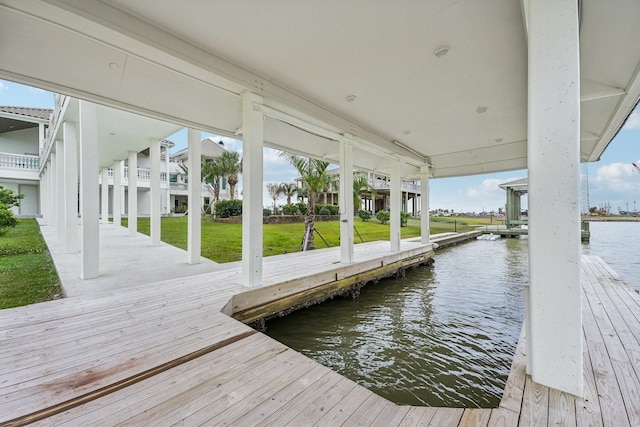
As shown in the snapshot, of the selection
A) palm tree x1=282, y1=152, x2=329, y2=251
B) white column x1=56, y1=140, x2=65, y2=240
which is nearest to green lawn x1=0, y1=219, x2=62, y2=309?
white column x1=56, y1=140, x2=65, y2=240

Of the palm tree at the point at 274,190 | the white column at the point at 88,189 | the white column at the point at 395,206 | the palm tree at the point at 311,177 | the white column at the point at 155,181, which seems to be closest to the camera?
the white column at the point at 88,189

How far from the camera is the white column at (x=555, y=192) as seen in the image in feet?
5.40

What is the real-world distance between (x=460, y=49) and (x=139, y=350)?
4423 millimetres

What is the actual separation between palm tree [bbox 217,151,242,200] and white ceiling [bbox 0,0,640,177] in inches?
582

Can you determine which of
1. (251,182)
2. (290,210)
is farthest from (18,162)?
(251,182)

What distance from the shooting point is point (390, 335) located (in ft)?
12.3

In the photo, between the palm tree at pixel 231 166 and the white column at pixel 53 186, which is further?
the palm tree at pixel 231 166

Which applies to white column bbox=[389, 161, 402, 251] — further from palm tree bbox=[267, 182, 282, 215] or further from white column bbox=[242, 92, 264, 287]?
palm tree bbox=[267, 182, 282, 215]

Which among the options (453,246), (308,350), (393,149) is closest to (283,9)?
(308,350)

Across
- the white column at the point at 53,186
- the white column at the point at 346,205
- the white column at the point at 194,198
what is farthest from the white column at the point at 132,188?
the white column at the point at 346,205

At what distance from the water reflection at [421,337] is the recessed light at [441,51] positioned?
355cm

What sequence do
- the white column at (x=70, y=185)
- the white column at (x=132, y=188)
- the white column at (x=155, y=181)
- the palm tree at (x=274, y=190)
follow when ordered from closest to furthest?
the white column at (x=70, y=185) → the white column at (x=155, y=181) → the white column at (x=132, y=188) → the palm tree at (x=274, y=190)

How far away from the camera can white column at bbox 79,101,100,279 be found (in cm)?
445

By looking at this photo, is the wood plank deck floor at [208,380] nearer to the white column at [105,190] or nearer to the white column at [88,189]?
the white column at [88,189]
